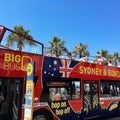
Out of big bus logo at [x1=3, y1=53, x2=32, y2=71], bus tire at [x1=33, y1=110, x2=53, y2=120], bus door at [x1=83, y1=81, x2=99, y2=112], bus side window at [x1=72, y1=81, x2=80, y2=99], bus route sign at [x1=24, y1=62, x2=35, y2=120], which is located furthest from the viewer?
bus door at [x1=83, y1=81, x2=99, y2=112]

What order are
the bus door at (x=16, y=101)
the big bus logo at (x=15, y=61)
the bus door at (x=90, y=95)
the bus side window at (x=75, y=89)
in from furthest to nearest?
the bus door at (x=90, y=95) < the bus side window at (x=75, y=89) < the bus door at (x=16, y=101) < the big bus logo at (x=15, y=61)

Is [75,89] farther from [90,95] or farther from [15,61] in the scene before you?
[15,61]

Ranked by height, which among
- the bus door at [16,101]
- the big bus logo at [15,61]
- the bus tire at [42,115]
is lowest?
the bus tire at [42,115]

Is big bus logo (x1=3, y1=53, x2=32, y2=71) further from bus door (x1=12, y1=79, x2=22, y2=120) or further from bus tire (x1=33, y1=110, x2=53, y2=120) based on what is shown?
bus tire (x1=33, y1=110, x2=53, y2=120)

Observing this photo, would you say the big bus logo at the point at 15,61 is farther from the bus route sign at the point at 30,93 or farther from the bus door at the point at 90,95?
the bus door at the point at 90,95

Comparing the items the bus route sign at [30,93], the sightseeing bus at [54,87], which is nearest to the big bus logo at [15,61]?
the sightseeing bus at [54,87]

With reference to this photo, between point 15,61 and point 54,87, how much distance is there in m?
2.25

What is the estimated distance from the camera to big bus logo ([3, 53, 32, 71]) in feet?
26.9

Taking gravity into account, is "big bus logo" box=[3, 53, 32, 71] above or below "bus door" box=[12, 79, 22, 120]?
above

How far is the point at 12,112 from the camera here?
8.70 metres

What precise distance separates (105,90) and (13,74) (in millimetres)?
6415

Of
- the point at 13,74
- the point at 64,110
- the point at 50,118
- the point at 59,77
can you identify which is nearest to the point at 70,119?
the point at 64,110

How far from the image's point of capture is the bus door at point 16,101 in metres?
8.53

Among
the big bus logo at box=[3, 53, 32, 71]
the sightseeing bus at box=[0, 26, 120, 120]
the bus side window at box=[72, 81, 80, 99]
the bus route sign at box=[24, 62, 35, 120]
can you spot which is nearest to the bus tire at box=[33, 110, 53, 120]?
the sightseeing bus at box=[0, 26, 120, 120]
